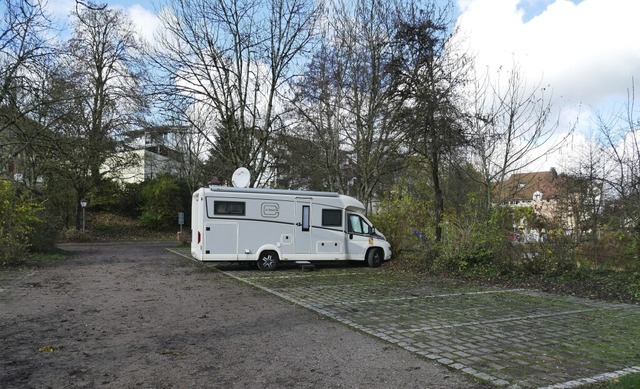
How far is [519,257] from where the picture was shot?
509 inches

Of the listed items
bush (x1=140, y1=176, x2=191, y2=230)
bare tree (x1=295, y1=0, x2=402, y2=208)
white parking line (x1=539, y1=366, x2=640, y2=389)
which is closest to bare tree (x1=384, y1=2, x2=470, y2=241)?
bare tree (x1=295, y1=0, x2=402, y2=208)

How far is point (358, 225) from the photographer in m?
16.8

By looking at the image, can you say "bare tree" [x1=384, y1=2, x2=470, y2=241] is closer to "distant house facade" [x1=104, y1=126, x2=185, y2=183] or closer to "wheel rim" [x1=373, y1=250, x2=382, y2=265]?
"wheel rim" [x1=373, y1=250, x2=382, y2=265]

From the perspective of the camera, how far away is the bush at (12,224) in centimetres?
1577

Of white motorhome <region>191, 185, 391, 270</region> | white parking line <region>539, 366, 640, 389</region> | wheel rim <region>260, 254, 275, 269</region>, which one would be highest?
white motorhome <region>191, 185, 391, 270</region>

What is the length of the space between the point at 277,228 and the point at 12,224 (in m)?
8.77

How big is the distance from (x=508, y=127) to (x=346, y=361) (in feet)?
45.6

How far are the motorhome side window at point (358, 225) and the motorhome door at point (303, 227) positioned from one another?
158 cm

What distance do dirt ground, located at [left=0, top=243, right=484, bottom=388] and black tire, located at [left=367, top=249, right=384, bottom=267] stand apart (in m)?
6.82

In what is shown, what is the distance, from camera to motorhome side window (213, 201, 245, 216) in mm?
14898

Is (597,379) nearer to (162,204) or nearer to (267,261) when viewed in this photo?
(267,261)

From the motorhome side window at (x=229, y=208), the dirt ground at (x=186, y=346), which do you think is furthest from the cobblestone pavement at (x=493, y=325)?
the motorhome side window at (x=229, y=208)

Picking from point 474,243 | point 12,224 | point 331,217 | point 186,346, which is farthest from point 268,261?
point 186,346

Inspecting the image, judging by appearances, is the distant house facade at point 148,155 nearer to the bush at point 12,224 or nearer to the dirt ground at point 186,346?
the bush at point 12,224
